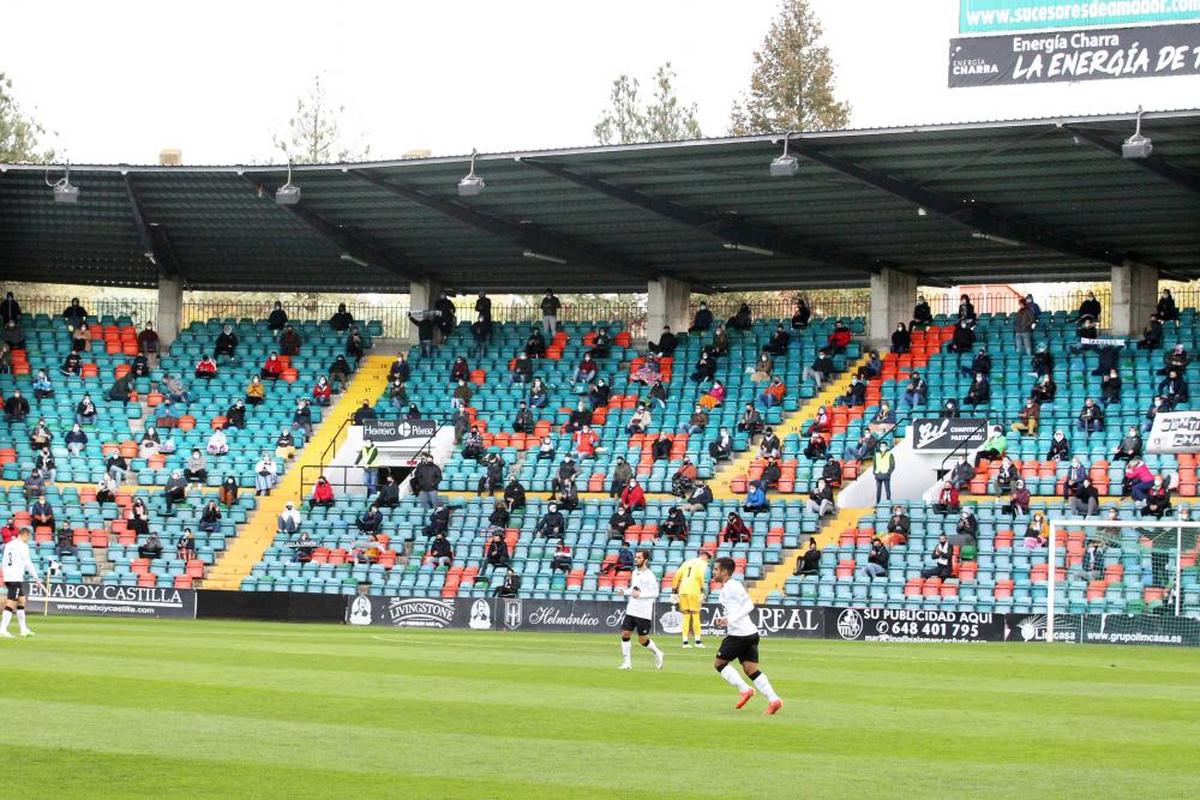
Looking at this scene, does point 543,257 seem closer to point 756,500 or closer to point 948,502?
point 756,500

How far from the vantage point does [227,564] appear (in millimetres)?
43875

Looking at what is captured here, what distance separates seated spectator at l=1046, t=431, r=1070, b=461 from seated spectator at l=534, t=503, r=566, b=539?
10594 mm

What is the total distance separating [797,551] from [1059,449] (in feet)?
19.4

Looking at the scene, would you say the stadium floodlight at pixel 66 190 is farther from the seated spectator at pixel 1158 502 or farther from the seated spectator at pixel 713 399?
the seated spectator at pixel 1158 502

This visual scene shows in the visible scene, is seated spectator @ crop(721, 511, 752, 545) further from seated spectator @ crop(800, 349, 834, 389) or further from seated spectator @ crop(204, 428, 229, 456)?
seated spectator @ crop(204, 428, 229, 456)

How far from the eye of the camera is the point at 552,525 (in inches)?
1658

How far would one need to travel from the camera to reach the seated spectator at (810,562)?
38.4m

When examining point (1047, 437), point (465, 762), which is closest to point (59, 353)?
point (1047, 437)

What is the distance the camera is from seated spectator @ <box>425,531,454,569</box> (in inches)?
1658

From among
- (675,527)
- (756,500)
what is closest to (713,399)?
(756,500)

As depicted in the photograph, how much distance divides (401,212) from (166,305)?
996 centimetres

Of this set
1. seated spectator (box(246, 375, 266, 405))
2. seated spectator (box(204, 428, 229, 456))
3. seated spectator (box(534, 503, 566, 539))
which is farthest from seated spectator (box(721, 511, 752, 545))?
seated spectator (box(246, 375, 266, 405))

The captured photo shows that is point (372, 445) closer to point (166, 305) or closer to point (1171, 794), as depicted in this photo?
point (166, 305)

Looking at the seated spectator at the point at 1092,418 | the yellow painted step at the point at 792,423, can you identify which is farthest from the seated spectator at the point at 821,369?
the seated spectator at the point at 1092,418
